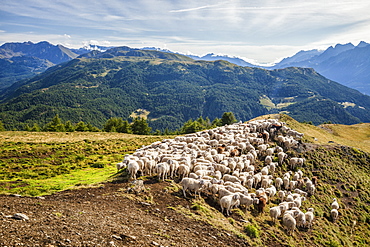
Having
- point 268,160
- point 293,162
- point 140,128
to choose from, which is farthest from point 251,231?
point 140,128

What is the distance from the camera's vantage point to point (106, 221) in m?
12.0

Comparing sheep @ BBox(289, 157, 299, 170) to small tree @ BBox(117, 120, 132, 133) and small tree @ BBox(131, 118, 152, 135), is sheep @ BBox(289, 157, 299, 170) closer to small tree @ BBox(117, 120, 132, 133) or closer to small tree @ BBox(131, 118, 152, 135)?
small tree @ BBox(131, 118, 152, 135)

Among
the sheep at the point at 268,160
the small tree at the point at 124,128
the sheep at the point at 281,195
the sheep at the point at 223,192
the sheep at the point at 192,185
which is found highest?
the sheep at the point at 192,185

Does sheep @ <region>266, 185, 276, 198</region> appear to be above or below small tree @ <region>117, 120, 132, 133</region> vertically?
above

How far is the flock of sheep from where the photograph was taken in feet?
60.3

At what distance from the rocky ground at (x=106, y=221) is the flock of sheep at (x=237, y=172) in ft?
9.56

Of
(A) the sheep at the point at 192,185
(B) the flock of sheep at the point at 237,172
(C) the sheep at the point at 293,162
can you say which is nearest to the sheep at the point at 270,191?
(B) the flock of sheep at the point at 237,172

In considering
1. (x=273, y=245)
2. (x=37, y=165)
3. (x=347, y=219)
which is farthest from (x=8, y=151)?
(x=347, y=219)

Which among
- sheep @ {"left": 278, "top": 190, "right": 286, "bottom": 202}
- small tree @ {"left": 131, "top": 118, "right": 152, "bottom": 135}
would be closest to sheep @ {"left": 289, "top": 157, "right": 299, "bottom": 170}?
sheep @ {"left": 278, "top": 190, "right": 286, "bottom": 202}

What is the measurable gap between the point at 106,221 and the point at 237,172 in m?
15.8

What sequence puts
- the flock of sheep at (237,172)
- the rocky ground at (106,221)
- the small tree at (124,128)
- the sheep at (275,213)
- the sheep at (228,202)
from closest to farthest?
the rocky ground at (106,221) < the sheep at (228,202) < the sheep at (275,213) < the flock of sheep at (237,172) < the small tree at (124,128)

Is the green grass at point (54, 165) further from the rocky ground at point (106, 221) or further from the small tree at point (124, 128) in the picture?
the small tree at point (124, 128)

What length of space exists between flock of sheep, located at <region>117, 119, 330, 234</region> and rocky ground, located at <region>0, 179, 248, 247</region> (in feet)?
9.56

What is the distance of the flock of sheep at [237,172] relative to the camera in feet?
60.3
